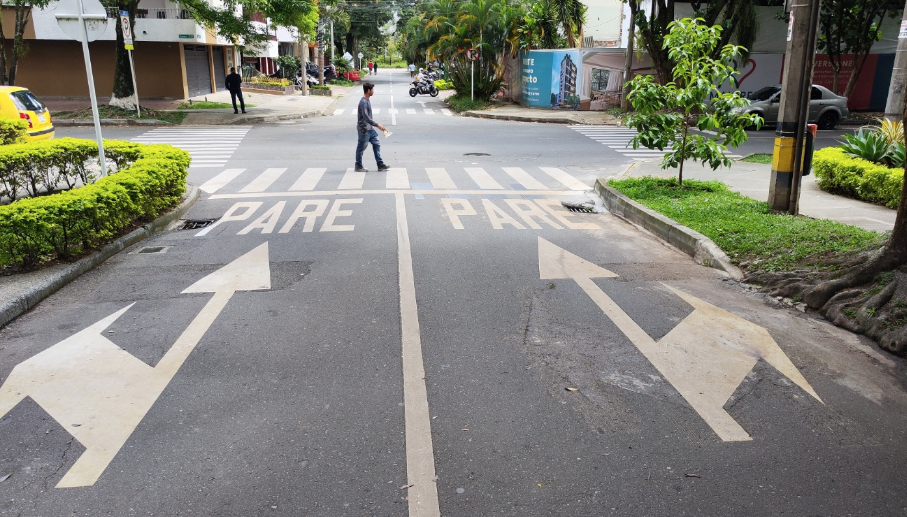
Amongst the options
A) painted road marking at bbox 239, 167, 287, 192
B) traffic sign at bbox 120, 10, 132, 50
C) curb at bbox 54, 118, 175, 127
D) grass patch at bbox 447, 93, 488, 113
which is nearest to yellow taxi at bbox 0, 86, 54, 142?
painted road marking at bbox 239, 167, 287, 192

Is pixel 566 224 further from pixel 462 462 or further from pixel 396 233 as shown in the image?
pixel 462 462

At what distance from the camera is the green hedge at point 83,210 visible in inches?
276

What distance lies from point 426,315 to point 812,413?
3150mm

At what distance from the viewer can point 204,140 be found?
2028 centimetres

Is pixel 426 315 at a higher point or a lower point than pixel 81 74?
lower

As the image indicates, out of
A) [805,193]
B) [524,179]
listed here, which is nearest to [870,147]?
[805,193]

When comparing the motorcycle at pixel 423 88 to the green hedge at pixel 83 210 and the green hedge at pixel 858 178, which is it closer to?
the green hedge at pixel 858 178

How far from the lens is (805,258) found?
7.21 m

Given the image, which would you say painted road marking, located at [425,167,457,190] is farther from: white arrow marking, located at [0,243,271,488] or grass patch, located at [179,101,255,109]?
grass patch, located at [179,101,255,109]

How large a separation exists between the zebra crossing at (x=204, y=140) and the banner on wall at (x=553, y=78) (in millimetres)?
13865

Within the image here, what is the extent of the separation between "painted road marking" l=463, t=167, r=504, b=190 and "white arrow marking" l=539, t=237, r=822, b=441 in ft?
21.1

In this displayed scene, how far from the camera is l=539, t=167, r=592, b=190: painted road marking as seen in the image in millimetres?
13383

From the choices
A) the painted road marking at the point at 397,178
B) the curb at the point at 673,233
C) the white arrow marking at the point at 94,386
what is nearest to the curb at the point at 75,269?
the white arrow marking at the point at 94,386

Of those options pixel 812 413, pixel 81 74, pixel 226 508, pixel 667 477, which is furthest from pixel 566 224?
pixel 81 74
